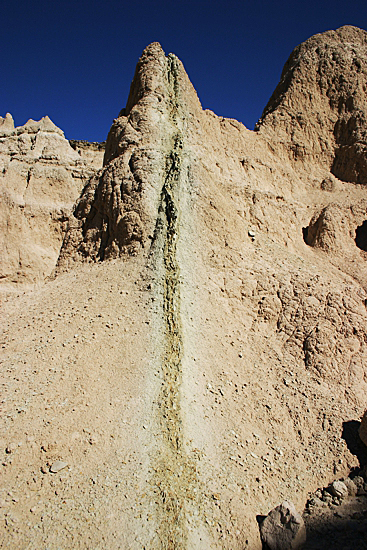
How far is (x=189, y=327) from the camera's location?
23.0 ft

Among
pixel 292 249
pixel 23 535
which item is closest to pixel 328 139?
pixel 292 249

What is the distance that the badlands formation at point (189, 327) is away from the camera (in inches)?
201

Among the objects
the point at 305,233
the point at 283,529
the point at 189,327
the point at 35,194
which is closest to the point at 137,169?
the point at 189,327

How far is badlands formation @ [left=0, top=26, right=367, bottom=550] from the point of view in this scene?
5094 mm

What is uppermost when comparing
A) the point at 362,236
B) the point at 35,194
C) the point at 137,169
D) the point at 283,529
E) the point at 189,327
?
the point at 137,169

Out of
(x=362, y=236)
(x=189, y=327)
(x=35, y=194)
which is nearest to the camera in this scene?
(x=189, y=327)

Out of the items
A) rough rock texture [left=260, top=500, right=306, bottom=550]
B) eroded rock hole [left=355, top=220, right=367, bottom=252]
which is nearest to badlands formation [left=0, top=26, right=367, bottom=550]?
eroded rock hole [left=355, top=220, right=367, bottom=252]

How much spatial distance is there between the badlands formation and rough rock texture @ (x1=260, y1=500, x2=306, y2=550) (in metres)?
0.20

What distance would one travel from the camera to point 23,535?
4.48 meters

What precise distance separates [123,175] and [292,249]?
5.43 m

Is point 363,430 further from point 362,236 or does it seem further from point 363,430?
point 362,236

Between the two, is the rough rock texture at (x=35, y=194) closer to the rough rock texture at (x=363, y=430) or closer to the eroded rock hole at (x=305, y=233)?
the eroded rock hole at (x=305, y=233)

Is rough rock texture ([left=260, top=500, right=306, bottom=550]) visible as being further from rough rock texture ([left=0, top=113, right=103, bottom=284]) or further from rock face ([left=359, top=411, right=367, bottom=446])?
rough rock texture ([left=0, top=113, right=103, bottom=284])

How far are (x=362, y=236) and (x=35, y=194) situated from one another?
11.8 m
